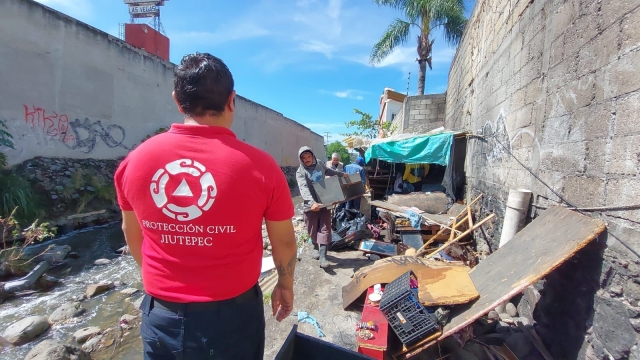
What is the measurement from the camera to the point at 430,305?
243 centimetres

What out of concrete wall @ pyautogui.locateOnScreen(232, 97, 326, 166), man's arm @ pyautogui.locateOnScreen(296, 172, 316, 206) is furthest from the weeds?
concrete wall @ pyautogui.locateOnScreen(232, 97, 326, 166)

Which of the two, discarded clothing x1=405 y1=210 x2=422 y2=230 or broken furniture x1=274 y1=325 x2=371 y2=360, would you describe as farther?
discarded clothing x1=405 y1=210 x2=422 y2=230

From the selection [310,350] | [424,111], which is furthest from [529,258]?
[424,111]

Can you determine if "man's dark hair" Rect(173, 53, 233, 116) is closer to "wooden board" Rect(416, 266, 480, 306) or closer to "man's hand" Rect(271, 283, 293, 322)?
"man's hand" Rect(271, 283, 293, 322)

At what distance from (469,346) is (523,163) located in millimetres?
1994

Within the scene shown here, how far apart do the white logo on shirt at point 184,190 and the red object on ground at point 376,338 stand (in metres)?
1.71

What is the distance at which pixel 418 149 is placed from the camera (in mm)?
7035

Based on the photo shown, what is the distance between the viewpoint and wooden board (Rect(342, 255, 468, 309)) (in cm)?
300

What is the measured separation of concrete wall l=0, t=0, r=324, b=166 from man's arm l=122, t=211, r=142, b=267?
803cm

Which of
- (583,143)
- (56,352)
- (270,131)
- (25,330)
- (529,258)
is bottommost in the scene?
(25,330)

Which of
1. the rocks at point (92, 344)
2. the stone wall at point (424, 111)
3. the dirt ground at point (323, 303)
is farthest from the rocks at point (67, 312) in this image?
the stone wall at point (424, 111)

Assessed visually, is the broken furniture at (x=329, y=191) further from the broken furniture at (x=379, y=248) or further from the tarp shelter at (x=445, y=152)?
the tarp shelter at (x=445, y=152)

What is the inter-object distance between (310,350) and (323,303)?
1.91 m

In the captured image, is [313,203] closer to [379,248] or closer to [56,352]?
[379,248]
